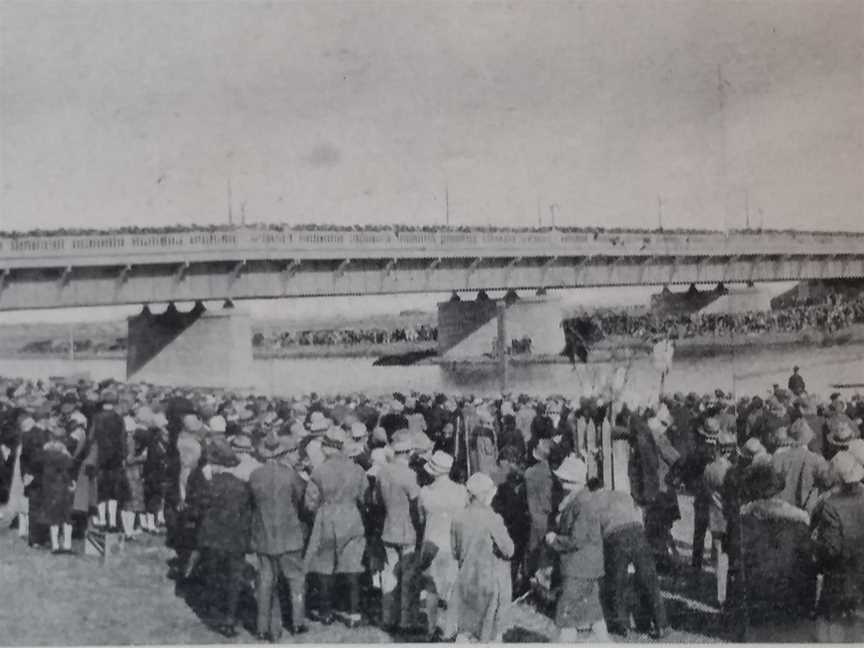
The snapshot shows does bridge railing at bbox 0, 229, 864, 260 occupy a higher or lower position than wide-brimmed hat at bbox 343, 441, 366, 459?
higher

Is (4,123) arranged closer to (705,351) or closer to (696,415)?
(696,415)

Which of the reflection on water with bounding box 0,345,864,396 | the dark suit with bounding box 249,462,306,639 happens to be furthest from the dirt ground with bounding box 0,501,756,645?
the reflection on water with bounding box 0,345,864,396

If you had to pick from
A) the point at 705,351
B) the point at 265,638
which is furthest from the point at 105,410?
the point at 705,351

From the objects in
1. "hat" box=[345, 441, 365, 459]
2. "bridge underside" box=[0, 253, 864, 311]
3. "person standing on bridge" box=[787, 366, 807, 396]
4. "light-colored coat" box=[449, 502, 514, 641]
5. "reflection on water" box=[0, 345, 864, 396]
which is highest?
"bridge underside" box=[0, 253, 864, 311]

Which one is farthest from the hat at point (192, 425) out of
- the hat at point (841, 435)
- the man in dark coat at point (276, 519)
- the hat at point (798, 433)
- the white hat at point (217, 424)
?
the hat at point (841, 435)

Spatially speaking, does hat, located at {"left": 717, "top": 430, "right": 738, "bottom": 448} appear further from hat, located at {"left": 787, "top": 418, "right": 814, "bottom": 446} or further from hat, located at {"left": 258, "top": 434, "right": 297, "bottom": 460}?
hat, located at {"left": 258, "top": 434, "right": 297, "bottom": 460}

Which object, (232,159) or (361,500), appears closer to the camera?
(361,500)

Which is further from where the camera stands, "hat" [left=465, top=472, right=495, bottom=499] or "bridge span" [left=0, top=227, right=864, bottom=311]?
"bridge span" [left=0, top=227, right=864, bottom=311]
